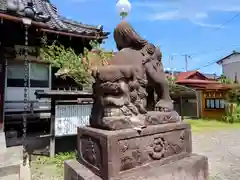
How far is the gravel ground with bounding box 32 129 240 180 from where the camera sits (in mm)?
3936

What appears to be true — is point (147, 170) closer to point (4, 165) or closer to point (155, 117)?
point (155, 117)

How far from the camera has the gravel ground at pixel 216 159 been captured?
3936 mm

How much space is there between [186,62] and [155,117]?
101 ft

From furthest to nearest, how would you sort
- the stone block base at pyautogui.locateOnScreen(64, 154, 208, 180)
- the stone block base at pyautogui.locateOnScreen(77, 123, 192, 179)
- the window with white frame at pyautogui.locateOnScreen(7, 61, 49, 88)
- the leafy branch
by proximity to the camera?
the window with white frame at pyautogui.locateOnScreen(7, 61, 49, 88), the leafy branch, the stone block base at pyautogui.locateOnScreen(64, 154, 208, 180), the stone block base at pyautogui.locateOnScreen(77, 123, 192, 179)

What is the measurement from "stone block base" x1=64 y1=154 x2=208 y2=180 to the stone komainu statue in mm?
458

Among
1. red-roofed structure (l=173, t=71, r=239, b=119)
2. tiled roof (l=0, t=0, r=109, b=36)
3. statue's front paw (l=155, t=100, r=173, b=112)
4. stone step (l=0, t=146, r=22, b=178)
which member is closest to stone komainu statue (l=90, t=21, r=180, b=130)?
statue's front paw (l=155, t=100, r=173, b=112)

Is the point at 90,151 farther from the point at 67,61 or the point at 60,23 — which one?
the point at 60,23

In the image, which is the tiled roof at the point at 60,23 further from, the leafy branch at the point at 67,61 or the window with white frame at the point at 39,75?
the window with white frame at the point at 39,75

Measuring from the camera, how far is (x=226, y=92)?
13.3m

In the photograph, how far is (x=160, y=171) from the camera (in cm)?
223

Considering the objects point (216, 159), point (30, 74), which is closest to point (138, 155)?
point (216, 159)

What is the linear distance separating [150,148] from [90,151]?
644mm

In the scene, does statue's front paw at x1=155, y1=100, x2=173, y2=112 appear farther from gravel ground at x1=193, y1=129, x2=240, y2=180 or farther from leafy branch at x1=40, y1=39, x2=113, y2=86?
leafy branch at x1=40, y1=39, x2=113, y2=86

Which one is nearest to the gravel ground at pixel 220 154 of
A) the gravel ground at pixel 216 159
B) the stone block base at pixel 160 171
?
the gravel ground at pixel 216 159
